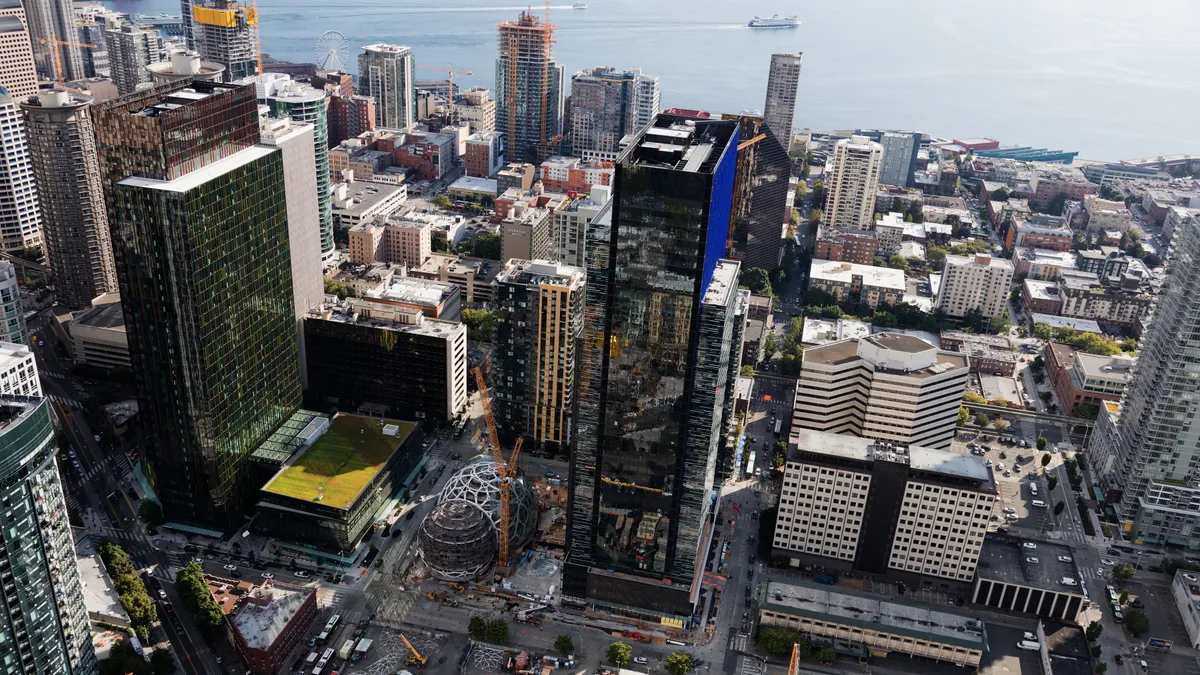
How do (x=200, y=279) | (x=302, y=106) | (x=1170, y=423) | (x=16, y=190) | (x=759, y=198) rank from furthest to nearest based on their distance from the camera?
(x=759, y=198) < (x=16, y=190) < (x=302, y=106) < (x=1170, y=423) < (x=200, y=279)

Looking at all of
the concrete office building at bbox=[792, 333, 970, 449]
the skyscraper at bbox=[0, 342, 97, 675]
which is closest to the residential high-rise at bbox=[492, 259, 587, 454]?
the concrete office building at bbox=[792, 333, 970, 449]

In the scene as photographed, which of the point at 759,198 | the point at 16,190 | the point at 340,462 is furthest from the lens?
the point at 759,198

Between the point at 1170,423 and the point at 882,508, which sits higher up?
the point at 1170,423

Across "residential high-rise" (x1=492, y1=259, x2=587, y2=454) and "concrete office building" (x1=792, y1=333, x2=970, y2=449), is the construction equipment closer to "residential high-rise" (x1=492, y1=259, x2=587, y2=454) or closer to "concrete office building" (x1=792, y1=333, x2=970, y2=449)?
"residential high-rise" (x1=492, y1=259, x2=587, y2=454)

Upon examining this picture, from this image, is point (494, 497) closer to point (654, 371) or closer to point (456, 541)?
point (456, 541)

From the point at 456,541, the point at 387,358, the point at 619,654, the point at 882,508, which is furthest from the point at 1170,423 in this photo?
the point at 387,358

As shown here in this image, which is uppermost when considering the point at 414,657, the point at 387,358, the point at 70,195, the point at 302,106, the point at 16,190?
the point at 302,106

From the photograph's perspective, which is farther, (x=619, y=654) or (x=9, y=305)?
(x=9, y=305)
